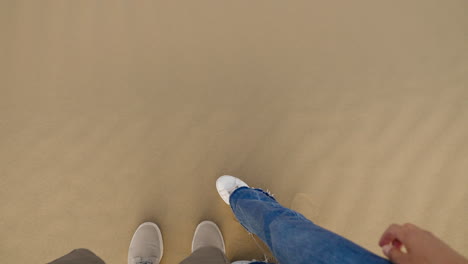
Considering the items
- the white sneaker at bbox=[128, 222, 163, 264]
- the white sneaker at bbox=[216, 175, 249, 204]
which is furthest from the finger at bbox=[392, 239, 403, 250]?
the white sneaker at bbox=[128, 222, 163, 264]

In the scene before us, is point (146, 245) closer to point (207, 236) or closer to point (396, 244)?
point (207, 236)

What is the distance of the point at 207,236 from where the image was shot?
3.47ft

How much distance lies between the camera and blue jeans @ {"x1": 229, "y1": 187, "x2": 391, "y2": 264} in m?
0.58

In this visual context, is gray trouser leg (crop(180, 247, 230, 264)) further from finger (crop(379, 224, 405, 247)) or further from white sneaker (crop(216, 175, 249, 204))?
finger (crop(379, 224, 405, 247))

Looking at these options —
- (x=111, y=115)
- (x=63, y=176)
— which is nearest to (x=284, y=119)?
(x=111, y=115)

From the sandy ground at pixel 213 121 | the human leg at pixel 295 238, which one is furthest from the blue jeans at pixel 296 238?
the sandy ground at pixel 213 121

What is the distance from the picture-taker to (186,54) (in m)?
1.28

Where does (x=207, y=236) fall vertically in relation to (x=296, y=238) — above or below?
below

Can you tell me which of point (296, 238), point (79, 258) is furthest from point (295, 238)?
point (79, 258)

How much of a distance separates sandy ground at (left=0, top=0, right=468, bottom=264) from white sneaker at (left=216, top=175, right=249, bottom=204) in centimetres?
7

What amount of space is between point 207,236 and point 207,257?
0.19 m

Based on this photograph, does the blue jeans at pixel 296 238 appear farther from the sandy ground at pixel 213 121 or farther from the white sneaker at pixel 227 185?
the sandy ground at pixel 213 121

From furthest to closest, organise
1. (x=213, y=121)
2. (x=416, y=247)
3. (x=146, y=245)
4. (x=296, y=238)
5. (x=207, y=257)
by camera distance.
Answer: (x=213, y=121), (x=146, y=245), (x=207, y=257), (x=296, y=238), (x=416, y=247)

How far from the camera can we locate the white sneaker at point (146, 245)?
3.38ft
